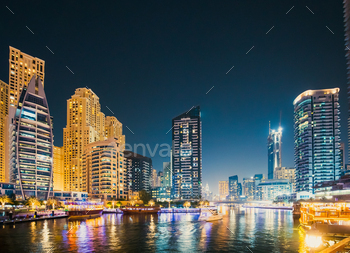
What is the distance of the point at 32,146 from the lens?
16275cm

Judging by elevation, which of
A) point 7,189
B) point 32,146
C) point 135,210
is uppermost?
point 32,146

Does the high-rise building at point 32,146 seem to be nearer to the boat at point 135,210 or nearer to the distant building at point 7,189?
the distant building at point 7,189

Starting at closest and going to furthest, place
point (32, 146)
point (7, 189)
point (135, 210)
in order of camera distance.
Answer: point (135, 210), point (7, 189), point (32, 146)

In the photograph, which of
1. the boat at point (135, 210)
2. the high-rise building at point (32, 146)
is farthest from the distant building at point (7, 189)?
the boat at point (135, 210)

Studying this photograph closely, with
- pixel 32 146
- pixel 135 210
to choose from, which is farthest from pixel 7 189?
pixel 135 210

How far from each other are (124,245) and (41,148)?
5645 inches

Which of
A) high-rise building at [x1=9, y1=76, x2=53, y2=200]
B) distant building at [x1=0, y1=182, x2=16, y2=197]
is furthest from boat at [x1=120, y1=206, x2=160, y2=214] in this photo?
high-rise building at [x1=9, y1=76, x2=53, y2=200]

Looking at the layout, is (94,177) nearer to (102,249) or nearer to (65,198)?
(65,198)

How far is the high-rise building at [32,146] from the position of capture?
156500mm

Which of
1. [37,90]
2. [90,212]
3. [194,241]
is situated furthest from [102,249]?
[37,90]

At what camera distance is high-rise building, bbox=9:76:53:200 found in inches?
6161

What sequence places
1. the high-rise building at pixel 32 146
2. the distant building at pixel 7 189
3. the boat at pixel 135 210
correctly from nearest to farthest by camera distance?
1. the boat at pixel 135 210
2. the distant building at pixel 7 189
3. the high-rise building at pixel 32 146

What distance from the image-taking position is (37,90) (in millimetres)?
175625

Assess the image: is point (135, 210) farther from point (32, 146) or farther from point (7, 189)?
point (32, 146)
